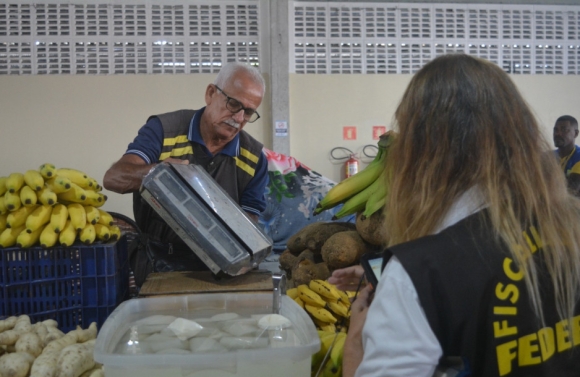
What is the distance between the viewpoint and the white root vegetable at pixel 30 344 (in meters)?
1.47

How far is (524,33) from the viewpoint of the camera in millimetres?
5562

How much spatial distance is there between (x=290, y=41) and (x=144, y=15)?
1407 mm

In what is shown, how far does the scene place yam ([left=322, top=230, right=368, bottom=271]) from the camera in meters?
1.88

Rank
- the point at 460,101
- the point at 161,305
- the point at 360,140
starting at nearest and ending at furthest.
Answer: the point at 460,101 < the point at 161,305 < the point at 360,140

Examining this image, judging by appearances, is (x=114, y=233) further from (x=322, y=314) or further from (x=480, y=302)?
(x=480, y=302)

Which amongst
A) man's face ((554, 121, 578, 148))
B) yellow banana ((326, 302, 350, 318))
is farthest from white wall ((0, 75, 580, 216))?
yellow banana ((326, 302, 350, 318))

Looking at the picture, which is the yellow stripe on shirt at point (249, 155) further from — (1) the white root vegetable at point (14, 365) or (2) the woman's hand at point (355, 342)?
(2) the woman's hand at point (355, 342)

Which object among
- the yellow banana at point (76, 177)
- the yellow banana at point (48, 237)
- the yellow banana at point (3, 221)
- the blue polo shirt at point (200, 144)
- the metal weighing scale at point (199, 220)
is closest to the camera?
the metal weighing scale at point (199, 220)

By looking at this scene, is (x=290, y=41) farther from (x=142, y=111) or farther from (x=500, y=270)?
(x=500, y=270)

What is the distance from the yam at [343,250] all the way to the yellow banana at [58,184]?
96 centimetres

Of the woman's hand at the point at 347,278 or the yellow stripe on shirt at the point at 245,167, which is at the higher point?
the yellow stripe on shirt at the point at 245,167

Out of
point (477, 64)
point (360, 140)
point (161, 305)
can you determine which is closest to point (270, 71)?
point (360, 140)

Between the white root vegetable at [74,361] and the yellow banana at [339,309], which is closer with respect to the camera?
A: the white root vegetable at [74,361]

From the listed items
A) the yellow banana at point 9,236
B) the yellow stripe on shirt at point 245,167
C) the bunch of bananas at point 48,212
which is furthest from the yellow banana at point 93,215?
the yellow stripe on shirt at point 245,167
